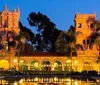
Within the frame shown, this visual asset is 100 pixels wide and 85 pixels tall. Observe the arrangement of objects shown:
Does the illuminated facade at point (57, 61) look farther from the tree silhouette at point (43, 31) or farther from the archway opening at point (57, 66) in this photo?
the tree silhouette at point (43, 31)

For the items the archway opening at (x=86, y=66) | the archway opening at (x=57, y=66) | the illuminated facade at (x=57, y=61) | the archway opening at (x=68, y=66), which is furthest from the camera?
the archway opening at (x=57, y=66)

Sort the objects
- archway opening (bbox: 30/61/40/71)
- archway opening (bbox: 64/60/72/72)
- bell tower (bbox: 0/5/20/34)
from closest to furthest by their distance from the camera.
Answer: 1. archway opening (bbox: 64/60/72/72)
2. archway opening (bbox: 30/61/40/71)
3. bell tower (bbox: 0/5/20/34)

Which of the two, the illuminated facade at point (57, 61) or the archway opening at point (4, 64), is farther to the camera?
the archway opening at point (4, 64)

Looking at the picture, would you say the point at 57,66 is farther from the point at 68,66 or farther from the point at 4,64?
the point at 4,64

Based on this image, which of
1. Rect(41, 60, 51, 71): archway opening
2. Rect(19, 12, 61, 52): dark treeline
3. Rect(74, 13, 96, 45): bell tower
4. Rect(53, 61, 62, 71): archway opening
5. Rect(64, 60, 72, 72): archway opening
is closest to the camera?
Rect(64, 60, 72, 72): archway opening

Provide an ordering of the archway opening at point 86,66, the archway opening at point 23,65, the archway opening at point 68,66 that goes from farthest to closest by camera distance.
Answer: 1. the archway opening at point 23,65
2. the archway opening at point 86,66
3. the archway opening at point 68,66

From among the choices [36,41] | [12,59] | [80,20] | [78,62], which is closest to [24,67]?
[12,59]

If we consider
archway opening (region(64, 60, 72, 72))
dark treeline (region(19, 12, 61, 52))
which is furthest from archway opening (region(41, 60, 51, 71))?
dark treeline (region(19, 12, 61, 52))

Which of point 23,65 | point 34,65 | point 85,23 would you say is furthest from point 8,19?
point 85,23

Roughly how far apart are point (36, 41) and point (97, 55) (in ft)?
109

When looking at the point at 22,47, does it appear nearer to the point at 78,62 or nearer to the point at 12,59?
the point at 12,59

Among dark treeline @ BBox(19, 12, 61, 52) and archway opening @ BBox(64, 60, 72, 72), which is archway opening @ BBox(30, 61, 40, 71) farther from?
dark treeline @ BBox(19, 12, 61, 52)

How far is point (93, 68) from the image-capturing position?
74.1 metres

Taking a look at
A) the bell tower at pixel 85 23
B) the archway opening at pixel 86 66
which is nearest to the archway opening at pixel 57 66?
the archway opening at pixel 86 66
